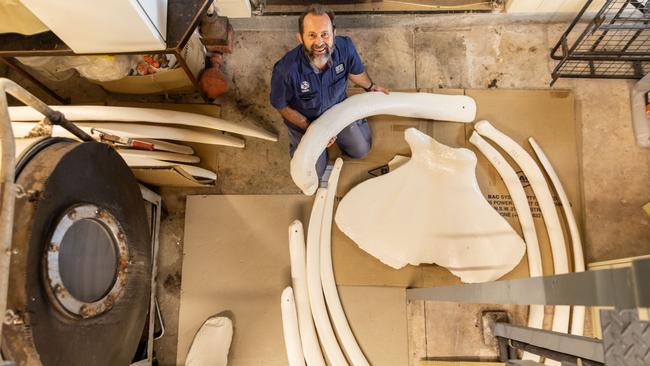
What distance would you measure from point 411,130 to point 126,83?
163 cm

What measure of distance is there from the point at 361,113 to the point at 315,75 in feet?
1.47

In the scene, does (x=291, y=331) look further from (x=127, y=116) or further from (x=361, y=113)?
(x=127, y=116)

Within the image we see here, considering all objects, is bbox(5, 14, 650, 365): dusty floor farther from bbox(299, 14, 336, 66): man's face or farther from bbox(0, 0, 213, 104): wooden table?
bbox(299, 14, 336, 66): man's face

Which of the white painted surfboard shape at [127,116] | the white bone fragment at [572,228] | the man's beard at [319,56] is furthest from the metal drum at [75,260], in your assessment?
the white bone fragment at [572,228]

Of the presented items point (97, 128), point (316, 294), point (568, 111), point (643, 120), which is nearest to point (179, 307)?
point (316, 294)

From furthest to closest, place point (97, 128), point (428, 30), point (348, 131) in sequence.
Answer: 1. point (428, 30)
2. point (348, 131)
3. point (97, 128)

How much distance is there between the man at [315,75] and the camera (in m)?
2.00

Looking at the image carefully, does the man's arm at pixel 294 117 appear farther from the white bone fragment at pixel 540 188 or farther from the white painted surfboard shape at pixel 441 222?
the white bone fragment at pixel 540 188

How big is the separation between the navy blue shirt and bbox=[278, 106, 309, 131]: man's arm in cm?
3

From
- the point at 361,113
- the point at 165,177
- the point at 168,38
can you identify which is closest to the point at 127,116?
the point at 165,177

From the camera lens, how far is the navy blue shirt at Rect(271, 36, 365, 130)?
7.11 ft

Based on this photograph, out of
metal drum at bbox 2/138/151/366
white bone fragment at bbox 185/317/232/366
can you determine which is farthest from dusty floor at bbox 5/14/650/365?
metal drum at bbox 2/138/151/366

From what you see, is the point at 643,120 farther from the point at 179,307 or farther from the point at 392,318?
the point at 179,307

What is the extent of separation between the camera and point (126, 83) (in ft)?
8.73
